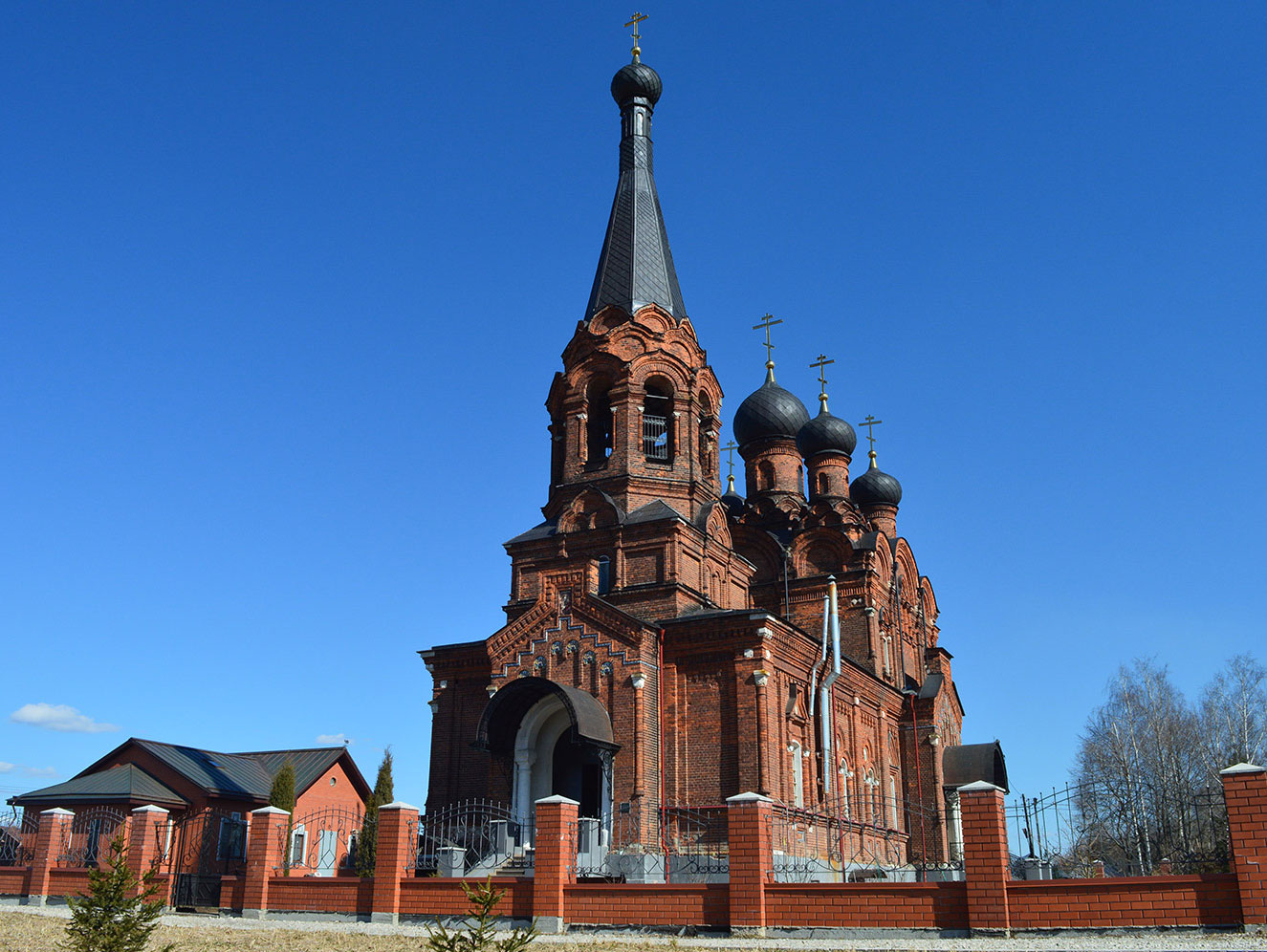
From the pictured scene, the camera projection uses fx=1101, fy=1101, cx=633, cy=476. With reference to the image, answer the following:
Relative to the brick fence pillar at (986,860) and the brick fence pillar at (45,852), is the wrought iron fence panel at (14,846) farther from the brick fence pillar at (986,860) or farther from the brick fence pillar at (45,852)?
the brick fence pillar at (986,860)

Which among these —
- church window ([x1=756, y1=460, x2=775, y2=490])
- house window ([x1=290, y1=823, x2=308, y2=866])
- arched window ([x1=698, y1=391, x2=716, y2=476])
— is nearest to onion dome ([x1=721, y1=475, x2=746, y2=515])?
church window ([x1=756, y1=460, x2=775, y2=490])

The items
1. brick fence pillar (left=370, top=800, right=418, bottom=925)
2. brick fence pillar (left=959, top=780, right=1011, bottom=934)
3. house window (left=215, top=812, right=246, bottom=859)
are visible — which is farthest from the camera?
house window (left=215, top=812, right=246, bottom=859)

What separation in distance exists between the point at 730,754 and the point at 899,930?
24.3ft

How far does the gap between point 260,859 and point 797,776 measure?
949 cm

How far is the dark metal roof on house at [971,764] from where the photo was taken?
27.3 m

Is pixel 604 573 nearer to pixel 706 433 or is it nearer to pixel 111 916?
pixel 706 433

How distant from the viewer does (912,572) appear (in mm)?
31297

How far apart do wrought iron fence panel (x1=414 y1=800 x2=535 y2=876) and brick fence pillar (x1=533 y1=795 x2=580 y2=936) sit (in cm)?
301

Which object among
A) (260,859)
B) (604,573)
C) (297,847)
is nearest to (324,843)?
(297,847)

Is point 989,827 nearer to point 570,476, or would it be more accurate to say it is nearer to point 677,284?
point 570,476

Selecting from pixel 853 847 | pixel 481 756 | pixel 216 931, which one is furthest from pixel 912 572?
pixel 216 931

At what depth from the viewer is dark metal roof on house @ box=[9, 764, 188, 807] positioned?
22.9m

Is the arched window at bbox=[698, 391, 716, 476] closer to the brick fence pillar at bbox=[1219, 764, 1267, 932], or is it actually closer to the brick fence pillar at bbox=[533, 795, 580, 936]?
the brick fence pillar at bbox=[533, 795, 580, 936]

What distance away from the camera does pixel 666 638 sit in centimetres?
1955
